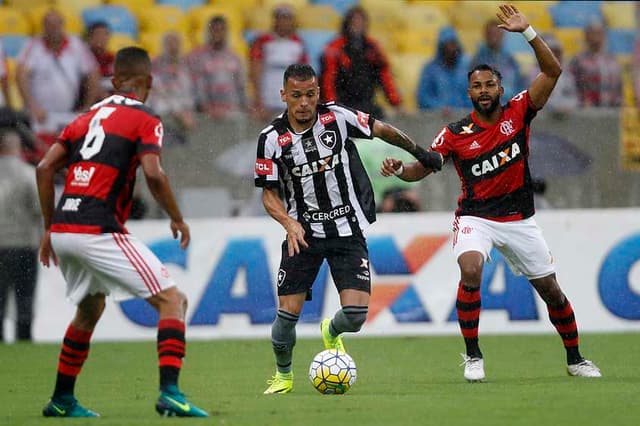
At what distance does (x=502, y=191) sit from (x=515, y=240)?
382 mm

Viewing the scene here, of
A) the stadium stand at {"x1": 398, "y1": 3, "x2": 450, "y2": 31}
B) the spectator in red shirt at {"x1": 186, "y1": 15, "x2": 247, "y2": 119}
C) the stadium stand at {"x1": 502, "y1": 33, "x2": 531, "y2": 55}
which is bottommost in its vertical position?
the spectator in red shirt at {"x1": 186, "y1": 15, "x2": 247, "y2": 119}

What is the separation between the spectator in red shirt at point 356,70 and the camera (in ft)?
44.5

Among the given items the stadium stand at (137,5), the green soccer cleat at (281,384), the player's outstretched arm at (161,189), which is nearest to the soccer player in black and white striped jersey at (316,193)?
the green soccer cleat at (281,384)

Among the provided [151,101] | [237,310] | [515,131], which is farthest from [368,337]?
[515,131]

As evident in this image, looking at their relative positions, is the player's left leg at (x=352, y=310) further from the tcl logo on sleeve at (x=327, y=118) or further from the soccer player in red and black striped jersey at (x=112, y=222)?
the soccer player in red and black striped jersey at (x=112, y=222)

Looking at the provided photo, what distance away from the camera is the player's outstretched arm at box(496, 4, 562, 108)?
9.18m

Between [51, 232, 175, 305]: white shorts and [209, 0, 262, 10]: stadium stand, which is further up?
[209, 0, 262, 10]: stadium stand

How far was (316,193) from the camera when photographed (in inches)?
352

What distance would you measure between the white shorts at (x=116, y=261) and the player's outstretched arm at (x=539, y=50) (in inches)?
139

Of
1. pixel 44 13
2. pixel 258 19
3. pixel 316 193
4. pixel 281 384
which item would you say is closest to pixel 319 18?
pixel 258 19

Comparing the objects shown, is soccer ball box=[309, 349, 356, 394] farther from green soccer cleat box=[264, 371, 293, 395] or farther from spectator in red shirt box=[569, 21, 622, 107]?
spectator in red shirt box=[569, 21, 622, 107]

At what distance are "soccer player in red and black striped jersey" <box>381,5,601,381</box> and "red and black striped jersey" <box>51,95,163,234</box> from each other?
311 centimetres

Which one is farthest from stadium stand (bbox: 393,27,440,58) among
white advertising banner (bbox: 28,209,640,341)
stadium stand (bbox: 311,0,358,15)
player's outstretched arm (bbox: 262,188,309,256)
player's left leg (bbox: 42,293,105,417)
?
player's left leg (bbox: 42,293,105,417)

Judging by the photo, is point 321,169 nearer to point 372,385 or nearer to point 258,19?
point 372,385
